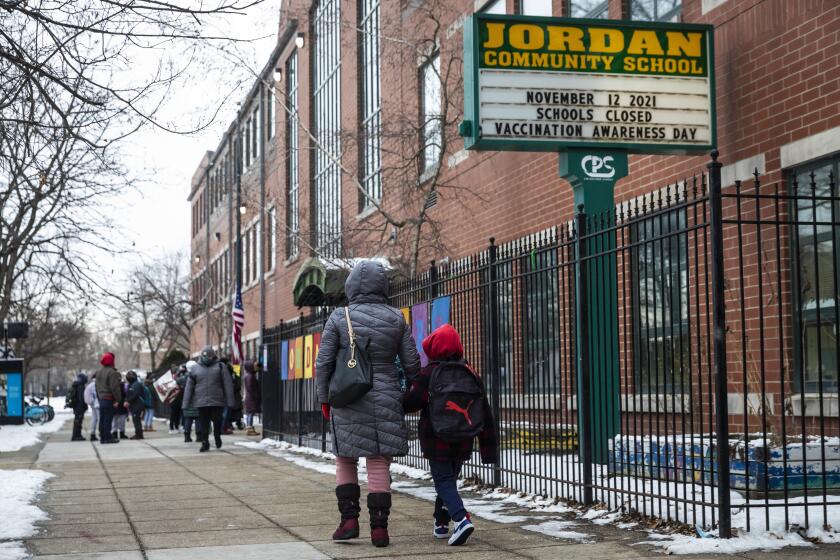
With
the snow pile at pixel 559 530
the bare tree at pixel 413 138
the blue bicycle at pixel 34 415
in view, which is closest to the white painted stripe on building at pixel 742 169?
the snow pile at pixel 559 530

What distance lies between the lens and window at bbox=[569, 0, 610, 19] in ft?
46.7

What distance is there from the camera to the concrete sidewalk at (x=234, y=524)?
689 cm

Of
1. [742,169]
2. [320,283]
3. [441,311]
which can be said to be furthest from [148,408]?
[742,169]

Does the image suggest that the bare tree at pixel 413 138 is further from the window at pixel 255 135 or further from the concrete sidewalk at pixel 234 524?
the window at pixel 255 135

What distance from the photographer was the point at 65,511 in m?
9.55

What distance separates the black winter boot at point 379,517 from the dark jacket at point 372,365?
29 cm

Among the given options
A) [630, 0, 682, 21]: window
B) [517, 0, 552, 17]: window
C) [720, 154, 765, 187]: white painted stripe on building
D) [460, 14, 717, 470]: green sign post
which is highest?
[517, 0, 552, 17]: window

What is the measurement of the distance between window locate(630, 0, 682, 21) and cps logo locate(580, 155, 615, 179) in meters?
2.55

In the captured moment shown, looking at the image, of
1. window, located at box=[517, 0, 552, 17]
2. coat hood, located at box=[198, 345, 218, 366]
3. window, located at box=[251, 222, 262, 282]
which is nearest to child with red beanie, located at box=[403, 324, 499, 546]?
window, located at box=[517, 0, 552, 17]

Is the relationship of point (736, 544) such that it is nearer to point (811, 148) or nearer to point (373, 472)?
point (373, 472)

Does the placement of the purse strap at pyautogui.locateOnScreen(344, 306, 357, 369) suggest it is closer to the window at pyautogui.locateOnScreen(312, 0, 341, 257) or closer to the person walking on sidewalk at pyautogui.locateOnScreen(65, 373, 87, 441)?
the person walking on sidewalk at pyautogui.locateOnScreen(65, 373, 87, 441)

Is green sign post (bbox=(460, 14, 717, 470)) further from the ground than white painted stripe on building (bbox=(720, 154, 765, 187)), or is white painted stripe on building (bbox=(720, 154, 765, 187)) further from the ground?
green sign post (bbox=(460, 14, 717, 470))

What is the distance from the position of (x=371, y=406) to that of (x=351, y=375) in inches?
10.5

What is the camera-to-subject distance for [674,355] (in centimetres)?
928
